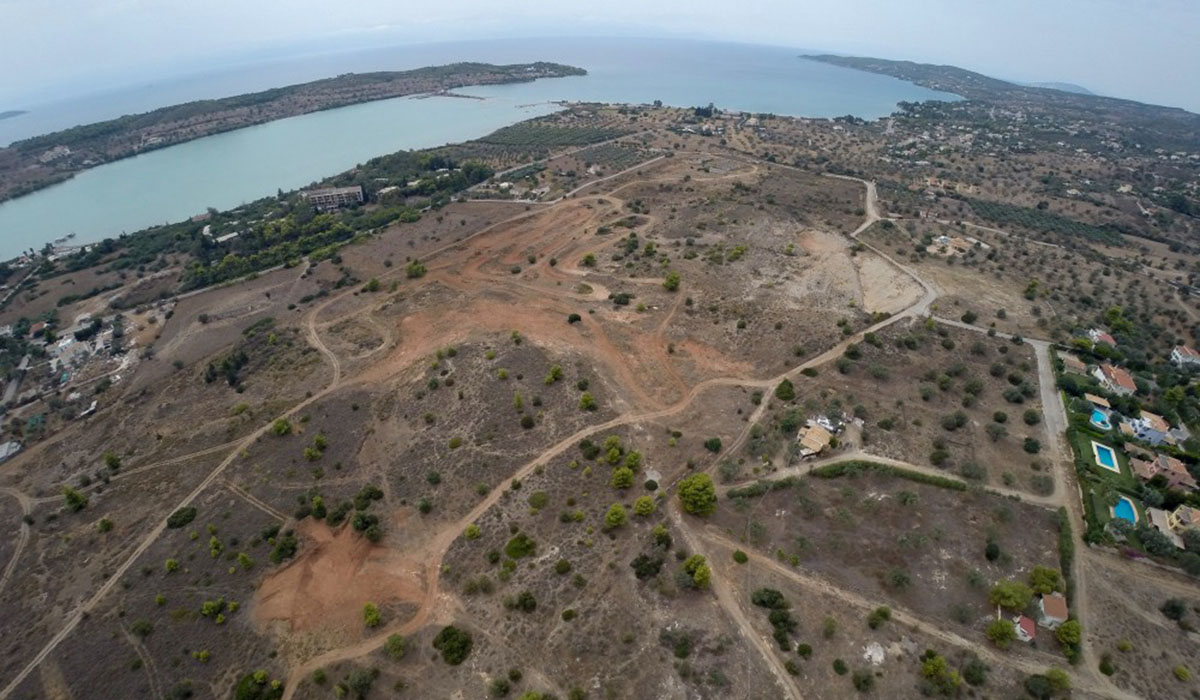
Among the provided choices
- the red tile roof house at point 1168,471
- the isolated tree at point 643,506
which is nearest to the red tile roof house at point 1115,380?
the red tile roof house at point 1168,471

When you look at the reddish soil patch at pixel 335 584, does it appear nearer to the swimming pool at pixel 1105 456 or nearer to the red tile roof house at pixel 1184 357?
the swimming pool at pixel 1105 456

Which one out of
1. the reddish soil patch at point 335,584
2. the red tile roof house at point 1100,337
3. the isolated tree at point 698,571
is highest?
the red tile roof house at point 1100,337

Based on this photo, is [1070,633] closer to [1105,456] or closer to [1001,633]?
[1001,633]

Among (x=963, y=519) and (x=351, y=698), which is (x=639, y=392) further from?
(x=351, y=698)

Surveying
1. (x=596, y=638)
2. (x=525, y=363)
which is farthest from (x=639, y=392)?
(x=596, y=638)

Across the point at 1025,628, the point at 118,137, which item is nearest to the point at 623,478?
the point at 1025,628

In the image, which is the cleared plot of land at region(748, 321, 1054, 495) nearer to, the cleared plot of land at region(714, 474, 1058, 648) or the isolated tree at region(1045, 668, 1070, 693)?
the cleared plot of land at region(714, 474, 1058, 648)

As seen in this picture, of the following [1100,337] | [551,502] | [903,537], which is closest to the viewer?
[903,537]

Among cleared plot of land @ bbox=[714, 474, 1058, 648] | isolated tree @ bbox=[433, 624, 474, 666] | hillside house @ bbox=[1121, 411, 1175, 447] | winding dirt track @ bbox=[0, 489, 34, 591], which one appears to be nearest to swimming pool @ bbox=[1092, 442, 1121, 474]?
hillside house @ bbox=[1121, 411, 1175, 447]
